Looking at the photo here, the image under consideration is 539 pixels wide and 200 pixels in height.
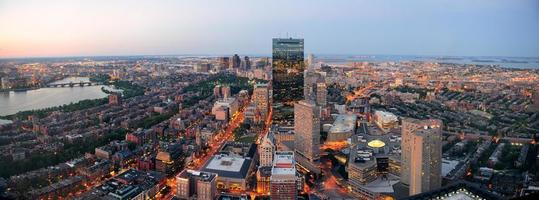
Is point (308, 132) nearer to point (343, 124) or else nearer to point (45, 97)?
point (343, 124)

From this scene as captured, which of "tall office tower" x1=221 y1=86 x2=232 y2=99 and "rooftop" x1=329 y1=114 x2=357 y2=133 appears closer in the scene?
"rooftop" x1=329 y1=114 x2=357 y2=133

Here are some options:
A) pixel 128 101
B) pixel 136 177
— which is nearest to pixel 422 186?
pixel 136 177

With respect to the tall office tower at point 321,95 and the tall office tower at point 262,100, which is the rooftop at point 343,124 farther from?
the tall office tower at point 262,100

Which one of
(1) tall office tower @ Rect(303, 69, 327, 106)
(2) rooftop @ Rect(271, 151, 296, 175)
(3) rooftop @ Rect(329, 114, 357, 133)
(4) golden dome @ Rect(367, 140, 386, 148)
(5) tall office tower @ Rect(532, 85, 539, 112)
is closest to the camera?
(2) rooftop @ Rect(271, 151, 296, 175)

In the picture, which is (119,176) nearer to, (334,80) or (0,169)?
(0,169)

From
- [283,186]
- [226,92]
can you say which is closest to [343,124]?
[283,186]

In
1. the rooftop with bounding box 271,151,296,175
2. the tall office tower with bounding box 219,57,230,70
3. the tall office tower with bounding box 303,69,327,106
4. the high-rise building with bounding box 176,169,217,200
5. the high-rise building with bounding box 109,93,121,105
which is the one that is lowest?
the high-rise building with bounding box 176,169,217,200

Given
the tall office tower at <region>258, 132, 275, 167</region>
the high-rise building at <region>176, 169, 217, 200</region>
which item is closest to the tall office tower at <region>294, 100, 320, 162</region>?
the tall office tower at <region>258, 132, 275, 167</region>

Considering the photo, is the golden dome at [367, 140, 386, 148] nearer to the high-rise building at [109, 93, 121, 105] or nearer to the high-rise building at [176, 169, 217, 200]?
the high-rise building at [176, 169, 217, 200]
